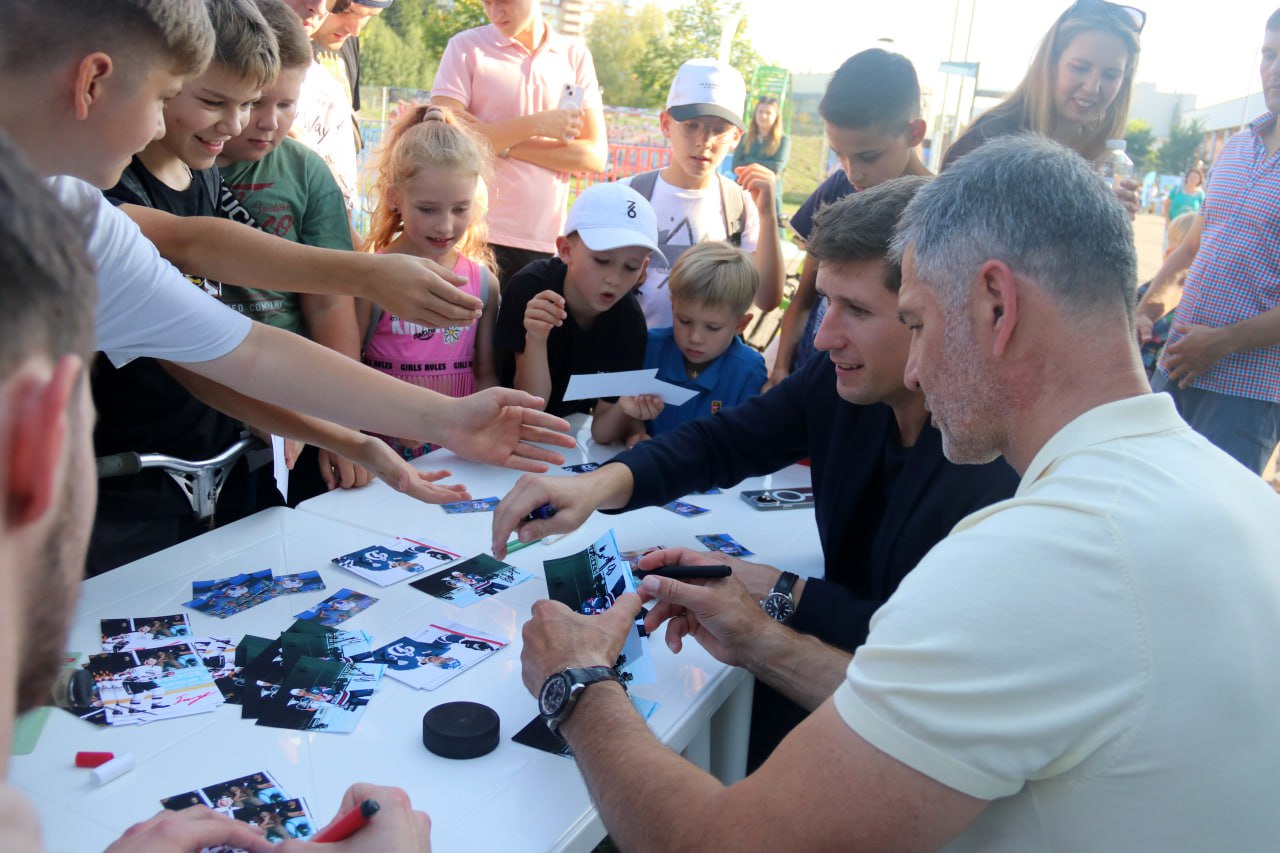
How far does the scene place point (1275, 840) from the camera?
3.58ft

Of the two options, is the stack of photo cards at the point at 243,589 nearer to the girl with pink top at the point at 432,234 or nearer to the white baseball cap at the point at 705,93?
the girl with pink top at the point at 432,234

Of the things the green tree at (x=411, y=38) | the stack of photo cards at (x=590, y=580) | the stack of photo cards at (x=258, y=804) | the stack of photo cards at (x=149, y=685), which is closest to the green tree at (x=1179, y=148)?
the green tree at (x=411, y=38)

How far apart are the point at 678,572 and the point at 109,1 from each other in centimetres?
150

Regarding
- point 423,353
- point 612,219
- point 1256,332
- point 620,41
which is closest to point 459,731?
point 423,353

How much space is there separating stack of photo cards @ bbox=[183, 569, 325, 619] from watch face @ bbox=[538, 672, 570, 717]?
70 cm

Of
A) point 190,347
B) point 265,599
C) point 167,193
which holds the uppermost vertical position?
point 167,193

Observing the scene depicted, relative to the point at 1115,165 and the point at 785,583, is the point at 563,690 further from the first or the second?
the point at 1115,165

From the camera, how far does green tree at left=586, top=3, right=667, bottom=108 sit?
44.1 meters

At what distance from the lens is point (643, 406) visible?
3.26 m

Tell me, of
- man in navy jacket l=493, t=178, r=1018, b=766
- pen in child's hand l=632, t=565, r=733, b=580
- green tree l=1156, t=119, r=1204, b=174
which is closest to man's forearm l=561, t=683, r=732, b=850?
pen in child's hand l=632, t=565, r=733, b=580

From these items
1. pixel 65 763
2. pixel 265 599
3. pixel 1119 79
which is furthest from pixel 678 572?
pixel 1119 79

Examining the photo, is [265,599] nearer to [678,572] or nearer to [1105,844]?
[678,572]

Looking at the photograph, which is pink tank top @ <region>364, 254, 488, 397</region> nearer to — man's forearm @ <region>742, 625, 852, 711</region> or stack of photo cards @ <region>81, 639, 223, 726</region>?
stack of photo cards @ <region>81, 639, 223, 726</region>

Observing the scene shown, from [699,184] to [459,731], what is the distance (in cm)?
328
